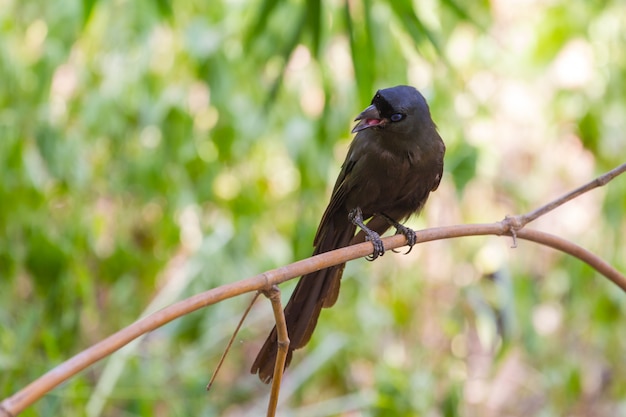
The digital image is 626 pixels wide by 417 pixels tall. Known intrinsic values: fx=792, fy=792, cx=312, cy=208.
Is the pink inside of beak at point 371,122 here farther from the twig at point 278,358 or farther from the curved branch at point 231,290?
the twig at point 278,358

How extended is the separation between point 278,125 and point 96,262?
1.01 metres

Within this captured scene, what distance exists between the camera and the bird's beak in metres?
1.68

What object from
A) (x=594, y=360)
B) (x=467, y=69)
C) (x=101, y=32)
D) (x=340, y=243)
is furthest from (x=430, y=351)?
(x=101, y=32)

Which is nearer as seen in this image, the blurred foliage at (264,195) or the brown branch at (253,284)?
the brown branch at (253,284)

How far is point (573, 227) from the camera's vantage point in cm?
481

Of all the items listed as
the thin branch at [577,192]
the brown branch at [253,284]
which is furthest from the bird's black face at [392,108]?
the thin branch at [577,192]

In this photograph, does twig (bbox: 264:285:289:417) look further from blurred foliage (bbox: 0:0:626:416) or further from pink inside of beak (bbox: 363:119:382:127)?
blurred foliage (bbox: 0:0:626:416)

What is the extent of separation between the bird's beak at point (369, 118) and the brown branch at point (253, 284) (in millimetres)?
252

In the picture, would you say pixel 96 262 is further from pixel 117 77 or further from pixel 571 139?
pixel 571 139

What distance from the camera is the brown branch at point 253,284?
82cm

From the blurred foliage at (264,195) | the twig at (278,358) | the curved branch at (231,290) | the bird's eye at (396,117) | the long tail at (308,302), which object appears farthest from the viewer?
the blurred foliage at (264,195)

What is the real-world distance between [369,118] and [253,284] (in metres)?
0.74

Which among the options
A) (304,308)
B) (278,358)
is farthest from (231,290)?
(304,308)

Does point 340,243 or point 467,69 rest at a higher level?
point 467,69
